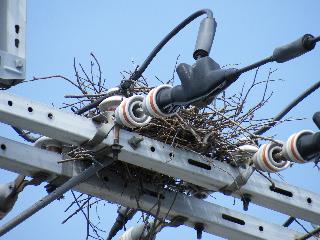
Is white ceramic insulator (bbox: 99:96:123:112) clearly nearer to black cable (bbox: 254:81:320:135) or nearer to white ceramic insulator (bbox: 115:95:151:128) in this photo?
white ceramic insulator (bbox: 115:95:151:128)

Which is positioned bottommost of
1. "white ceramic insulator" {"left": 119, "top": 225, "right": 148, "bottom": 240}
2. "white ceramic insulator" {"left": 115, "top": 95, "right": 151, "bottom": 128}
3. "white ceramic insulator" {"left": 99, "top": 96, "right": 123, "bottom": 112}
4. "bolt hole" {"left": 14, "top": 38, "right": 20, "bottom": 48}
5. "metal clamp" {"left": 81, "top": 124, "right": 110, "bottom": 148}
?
"white ceramic insulator" {"left": 119, "top": 225, "right": 148, "bottom": 240}

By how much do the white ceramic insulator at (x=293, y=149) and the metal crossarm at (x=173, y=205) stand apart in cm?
79

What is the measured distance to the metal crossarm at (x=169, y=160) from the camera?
16.4 feet

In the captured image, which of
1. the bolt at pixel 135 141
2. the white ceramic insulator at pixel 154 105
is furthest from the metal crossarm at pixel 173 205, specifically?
the white ceramic insulator at pixel 154 105

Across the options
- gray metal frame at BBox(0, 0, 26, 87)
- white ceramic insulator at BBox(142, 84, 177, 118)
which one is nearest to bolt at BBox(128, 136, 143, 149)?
white ceramic insulator at BBox(142, 84, 177, 118)

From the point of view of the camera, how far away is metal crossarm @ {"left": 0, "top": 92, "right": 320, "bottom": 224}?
197 inches

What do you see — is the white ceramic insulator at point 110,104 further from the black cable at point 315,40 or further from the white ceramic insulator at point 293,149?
the black cable at point 315,40

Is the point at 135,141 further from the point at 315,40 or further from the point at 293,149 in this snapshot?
the point at 315,40

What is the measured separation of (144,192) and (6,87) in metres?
1.26

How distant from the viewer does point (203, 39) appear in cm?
509

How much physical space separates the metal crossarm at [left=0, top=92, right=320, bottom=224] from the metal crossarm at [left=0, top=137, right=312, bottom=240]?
0.77ft

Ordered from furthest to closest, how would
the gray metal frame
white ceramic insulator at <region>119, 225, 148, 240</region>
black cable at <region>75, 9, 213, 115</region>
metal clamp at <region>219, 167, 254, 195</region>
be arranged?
white ceramic insulator at <region>119, 225, 148, 240</region> → black cable at <region>75, 9, 213, 115</region> → metal clamp at <region>219, 167, 254, 195</region> → the gray metal frame

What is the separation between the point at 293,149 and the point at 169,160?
2.07 ft

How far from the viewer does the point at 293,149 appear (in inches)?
199
